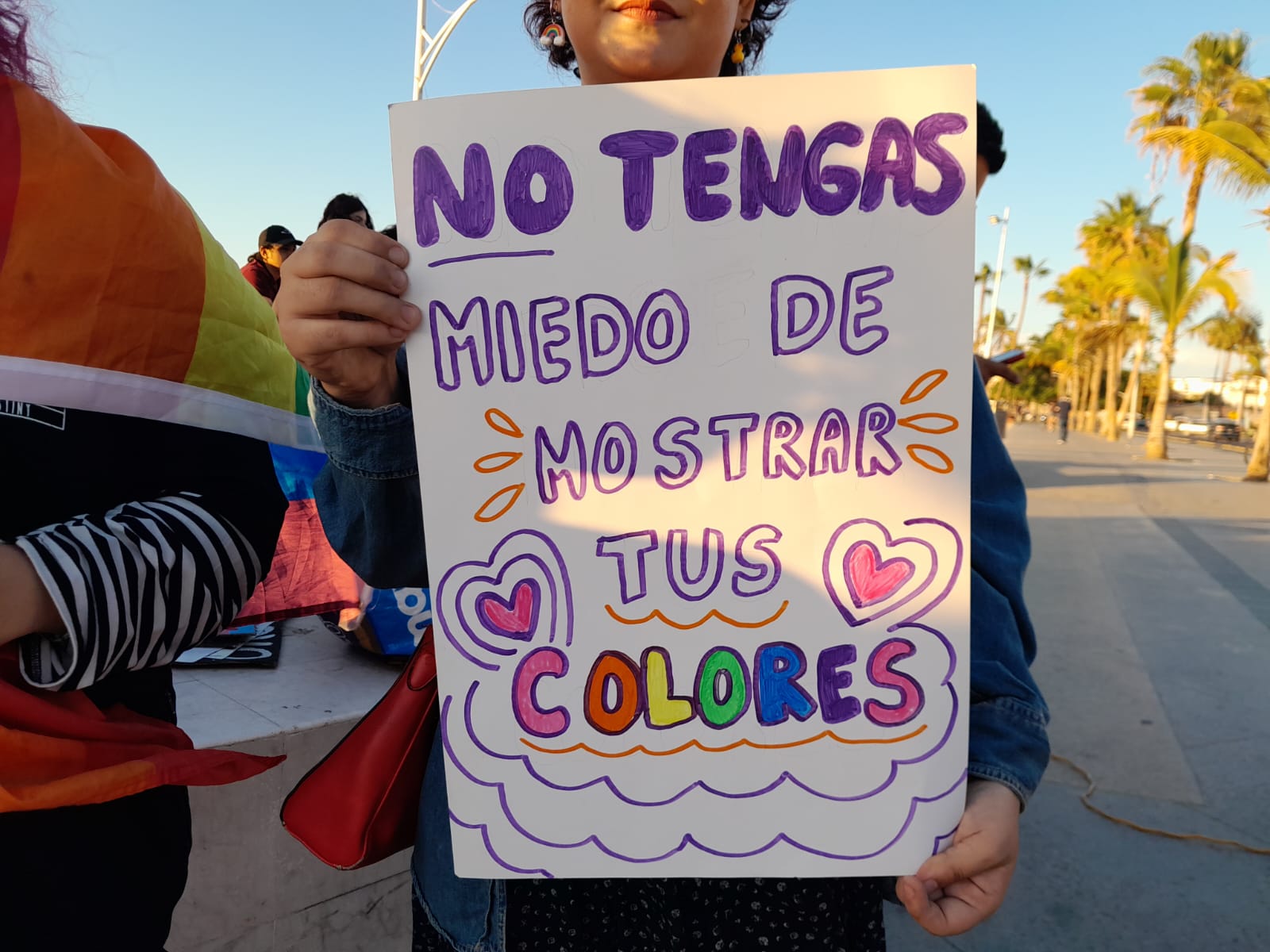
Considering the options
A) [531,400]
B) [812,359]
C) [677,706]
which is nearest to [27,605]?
[531,400]

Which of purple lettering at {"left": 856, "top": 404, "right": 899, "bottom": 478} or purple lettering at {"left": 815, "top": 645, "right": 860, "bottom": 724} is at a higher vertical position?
purple lettering at {"left": 856, "top": 404, "right": 899, "bottom": 478}

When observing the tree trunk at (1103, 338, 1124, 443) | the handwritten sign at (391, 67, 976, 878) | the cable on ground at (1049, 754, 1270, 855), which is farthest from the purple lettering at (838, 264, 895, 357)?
the tree trunk at (1103, 338, 1124, 443)

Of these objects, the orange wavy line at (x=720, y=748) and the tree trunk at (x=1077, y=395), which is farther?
the tree trunk at (x=1077, y=395)

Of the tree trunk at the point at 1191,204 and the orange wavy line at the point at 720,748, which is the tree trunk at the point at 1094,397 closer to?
the tree trunk at the point at 1191,204

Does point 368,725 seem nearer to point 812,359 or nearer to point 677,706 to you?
point 677,706

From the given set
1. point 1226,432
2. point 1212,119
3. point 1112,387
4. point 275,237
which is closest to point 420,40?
point 275,237

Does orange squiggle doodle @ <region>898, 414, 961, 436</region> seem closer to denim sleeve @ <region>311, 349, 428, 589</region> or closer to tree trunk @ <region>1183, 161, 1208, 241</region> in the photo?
denim sleeve @ <region>311, 349, 428, 589</region>

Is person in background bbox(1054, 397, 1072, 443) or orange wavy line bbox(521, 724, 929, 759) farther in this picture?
person in background bbox(1054, 397, 1072, 443)

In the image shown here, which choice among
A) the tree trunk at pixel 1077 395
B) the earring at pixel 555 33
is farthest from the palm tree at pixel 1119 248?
the earring at pixel 555 33

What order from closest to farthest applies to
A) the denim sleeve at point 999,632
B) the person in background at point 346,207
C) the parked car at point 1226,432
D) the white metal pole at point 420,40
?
the denim sleeve at point 999,632
the person in background at point 346,207
the white metal pole at point 420,40
the parked car at point 1226,432

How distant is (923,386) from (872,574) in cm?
17

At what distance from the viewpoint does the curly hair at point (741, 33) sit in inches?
41.2

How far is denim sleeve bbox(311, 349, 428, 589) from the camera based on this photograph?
82 cm

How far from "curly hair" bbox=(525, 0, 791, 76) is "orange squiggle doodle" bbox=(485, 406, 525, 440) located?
519 millimetres
